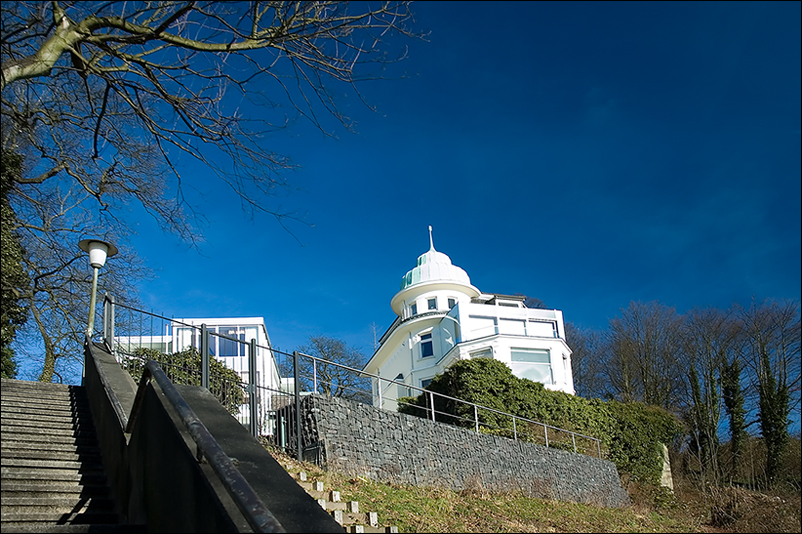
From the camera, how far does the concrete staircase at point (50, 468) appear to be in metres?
5.31

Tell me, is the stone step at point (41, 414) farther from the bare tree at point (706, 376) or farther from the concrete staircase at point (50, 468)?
the bare tree at point (706, 376)

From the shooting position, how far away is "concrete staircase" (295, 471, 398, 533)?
891 centimetres

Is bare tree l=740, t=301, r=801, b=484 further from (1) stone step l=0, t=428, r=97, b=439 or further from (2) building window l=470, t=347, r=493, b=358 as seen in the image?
(1) stone step l=0, t=428, r=97, b=439

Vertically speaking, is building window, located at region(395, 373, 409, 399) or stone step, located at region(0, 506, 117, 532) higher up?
building window, located at region(395, 373, 409, 399)

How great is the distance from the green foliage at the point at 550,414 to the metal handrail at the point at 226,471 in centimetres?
1536

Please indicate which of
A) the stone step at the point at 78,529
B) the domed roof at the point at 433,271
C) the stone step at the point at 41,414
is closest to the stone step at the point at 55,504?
the stone step at the point at 78,529

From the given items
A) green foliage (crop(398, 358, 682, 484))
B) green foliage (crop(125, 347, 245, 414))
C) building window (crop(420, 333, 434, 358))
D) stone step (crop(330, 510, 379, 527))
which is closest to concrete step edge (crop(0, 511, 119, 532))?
stone step (crop(330, 510, 379, 527))

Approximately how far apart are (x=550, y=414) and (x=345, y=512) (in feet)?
51.0

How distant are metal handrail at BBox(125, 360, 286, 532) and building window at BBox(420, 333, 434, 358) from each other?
105 feet

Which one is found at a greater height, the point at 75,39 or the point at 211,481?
the point at 75,39

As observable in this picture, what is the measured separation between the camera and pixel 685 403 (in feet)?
127

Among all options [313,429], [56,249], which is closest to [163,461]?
[313,429]

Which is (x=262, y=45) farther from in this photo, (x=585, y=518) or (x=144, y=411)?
(x=585, y=518)

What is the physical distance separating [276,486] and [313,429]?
9.04 meters
